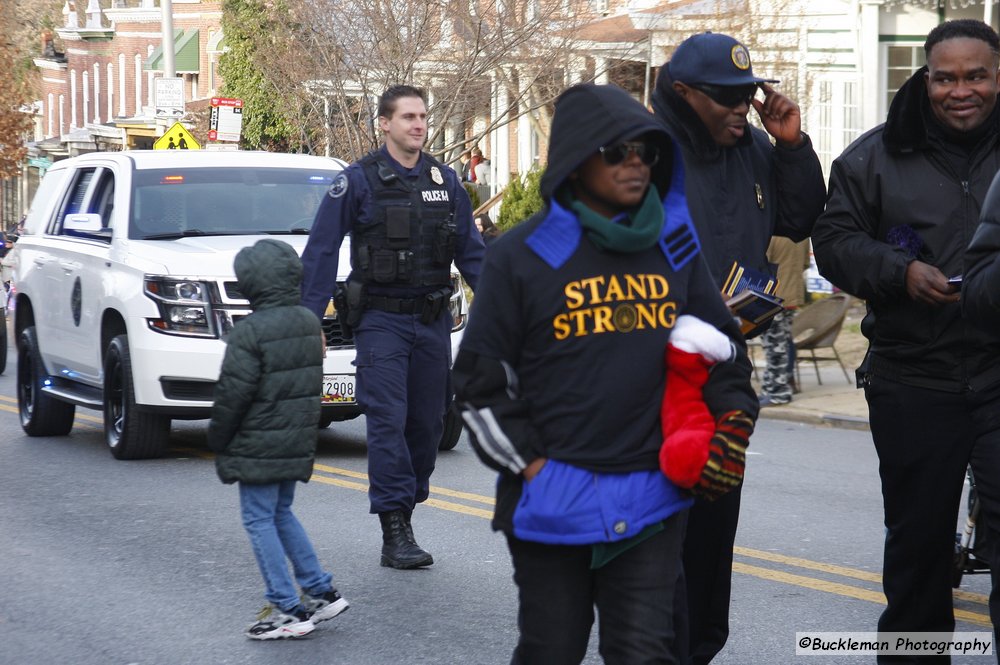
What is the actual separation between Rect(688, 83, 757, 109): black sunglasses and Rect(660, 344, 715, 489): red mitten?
3.36 ft

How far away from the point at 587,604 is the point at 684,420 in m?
0.51

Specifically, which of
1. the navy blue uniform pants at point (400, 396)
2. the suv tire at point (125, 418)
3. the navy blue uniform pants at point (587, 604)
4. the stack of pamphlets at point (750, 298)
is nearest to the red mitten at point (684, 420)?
the navy blue uniform pants at point (587, 604)

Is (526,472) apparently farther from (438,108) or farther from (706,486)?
(438,108)

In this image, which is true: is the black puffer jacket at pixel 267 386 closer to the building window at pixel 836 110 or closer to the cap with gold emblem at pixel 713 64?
the cap with gold emblem at pixel 713 64

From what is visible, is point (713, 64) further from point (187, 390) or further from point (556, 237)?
point (187, 390)

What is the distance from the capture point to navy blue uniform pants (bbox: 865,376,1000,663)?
14.9 feet

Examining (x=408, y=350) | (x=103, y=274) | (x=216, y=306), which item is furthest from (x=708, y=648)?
(x=103, y=274)

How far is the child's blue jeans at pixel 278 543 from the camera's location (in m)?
5.76

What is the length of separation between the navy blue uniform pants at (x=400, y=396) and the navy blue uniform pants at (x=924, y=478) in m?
2.71

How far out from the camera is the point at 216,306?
9.85 meters

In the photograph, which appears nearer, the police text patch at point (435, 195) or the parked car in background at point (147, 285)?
the police text patch at point (435, 195)

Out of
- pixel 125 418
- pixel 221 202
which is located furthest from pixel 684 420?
pixel 221 202

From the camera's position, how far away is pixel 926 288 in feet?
14.7

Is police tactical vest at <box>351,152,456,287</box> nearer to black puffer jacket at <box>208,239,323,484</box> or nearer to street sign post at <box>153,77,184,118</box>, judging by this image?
black puffer jacket at <box>208,239,323,484</box>
